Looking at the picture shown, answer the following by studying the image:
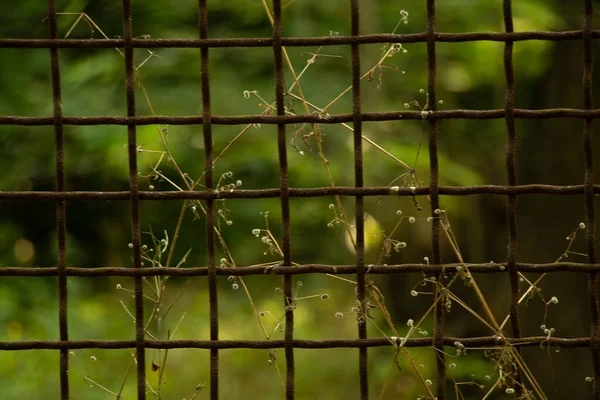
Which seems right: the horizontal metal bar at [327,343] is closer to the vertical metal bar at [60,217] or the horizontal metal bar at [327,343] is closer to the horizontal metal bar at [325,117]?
the vertical metal bar at [60,217]

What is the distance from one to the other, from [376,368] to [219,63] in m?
2.11

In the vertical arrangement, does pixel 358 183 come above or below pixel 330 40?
below

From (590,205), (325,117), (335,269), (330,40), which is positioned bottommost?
(335,269)

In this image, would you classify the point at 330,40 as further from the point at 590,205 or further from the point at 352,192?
the point at 590,205

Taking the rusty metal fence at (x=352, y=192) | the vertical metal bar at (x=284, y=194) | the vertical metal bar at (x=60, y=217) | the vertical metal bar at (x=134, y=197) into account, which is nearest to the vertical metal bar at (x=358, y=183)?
the rusty metal fence at (x=352, y=192)

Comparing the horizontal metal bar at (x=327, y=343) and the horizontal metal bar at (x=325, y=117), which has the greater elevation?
the horizontal metal bar at (x=325, y=117)

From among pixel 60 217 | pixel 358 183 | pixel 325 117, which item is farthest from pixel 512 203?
pixel 60 217

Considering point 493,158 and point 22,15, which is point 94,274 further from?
point 493,158

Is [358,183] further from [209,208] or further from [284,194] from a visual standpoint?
[209,208]

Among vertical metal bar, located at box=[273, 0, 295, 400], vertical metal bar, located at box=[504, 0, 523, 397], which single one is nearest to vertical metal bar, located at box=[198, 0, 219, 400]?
vertical metal bar, located at box=[273, 0, 295, 400]

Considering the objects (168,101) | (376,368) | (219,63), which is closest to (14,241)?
(168,101)

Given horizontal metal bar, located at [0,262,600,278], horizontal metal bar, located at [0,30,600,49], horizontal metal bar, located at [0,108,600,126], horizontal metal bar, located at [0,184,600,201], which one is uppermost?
horizontal metal bar, located at [0,30,600,49]

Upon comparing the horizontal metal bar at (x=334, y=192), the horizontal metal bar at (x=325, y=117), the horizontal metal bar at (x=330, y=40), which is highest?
the horizontal metal bar at (x=330, y=40)

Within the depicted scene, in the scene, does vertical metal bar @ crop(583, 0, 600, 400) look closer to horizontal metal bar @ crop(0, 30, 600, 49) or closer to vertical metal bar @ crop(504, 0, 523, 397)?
horizontal metal bar @ crop(0, 30, 600, 49)
